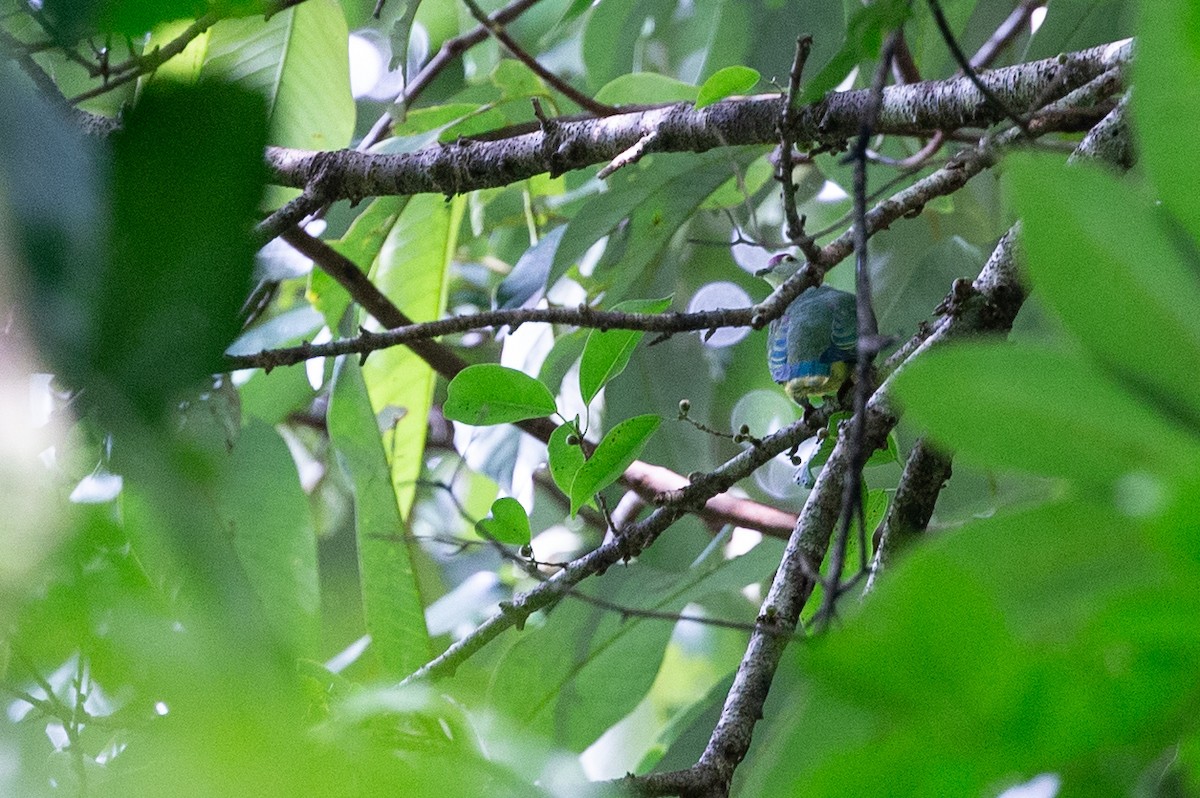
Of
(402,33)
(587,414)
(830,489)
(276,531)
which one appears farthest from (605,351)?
(402,33)

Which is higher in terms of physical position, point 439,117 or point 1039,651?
point 439,117

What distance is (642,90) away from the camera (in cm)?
110

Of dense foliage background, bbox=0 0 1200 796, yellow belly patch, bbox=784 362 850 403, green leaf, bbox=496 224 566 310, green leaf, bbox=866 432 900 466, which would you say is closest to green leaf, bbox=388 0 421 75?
dense foliage background, bbox=0 0 1200 796

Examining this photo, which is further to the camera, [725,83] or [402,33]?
[402,33]

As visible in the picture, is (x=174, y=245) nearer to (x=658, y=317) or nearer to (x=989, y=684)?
(x=989, y=684)

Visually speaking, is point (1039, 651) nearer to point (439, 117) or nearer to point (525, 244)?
point (439, 117)

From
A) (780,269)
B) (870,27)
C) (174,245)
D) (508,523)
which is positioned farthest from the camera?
(780,269)

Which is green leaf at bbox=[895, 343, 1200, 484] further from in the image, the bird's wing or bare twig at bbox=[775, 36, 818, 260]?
the bird's wing

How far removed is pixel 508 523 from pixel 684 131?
0.99ft

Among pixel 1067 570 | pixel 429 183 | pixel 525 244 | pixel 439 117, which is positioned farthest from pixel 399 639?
pixel 525 244

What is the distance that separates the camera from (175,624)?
17 cm

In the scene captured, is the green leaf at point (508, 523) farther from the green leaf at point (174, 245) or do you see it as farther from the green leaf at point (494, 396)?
the green leaf at point (174, 245)

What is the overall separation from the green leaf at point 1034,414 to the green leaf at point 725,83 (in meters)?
0.59

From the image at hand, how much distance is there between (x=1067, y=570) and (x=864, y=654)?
60 millimetres
